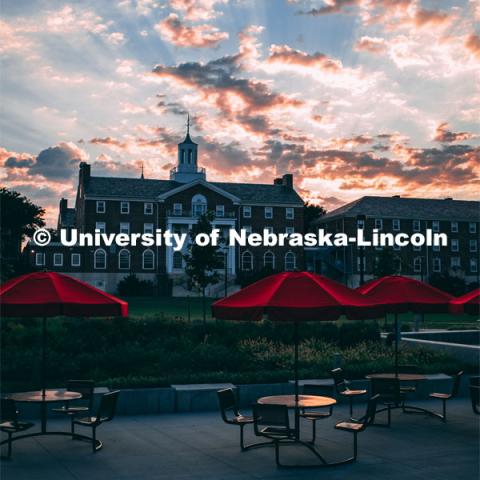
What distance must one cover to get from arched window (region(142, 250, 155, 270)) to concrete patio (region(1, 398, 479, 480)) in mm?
60215

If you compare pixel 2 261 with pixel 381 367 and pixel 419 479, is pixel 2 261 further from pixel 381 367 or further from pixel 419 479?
pixel 419 479

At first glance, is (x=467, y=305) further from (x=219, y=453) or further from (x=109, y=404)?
(x=109, y=404)

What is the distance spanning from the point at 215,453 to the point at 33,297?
142 inches

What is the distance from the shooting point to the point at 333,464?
992 cm

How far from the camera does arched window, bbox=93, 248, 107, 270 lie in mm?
72444

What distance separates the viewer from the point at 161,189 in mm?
76312

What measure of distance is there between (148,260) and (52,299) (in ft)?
209

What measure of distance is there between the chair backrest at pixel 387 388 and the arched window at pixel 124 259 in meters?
61.6

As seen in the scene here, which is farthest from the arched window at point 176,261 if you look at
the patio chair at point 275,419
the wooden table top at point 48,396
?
the patio chair at point 275,419

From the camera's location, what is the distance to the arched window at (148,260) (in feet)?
242

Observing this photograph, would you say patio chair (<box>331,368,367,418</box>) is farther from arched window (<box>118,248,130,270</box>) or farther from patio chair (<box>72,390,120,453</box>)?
arched window (<box>118,248,130,270</box>)

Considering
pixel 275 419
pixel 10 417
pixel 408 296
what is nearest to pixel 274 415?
pixel 275 419

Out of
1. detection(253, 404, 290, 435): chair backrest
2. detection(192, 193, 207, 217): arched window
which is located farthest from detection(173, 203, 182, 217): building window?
detection(253, 404, 290, 435): chair backrest

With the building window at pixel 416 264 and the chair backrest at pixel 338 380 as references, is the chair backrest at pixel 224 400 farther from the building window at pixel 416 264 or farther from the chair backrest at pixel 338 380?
the building window at pixel 416 264
